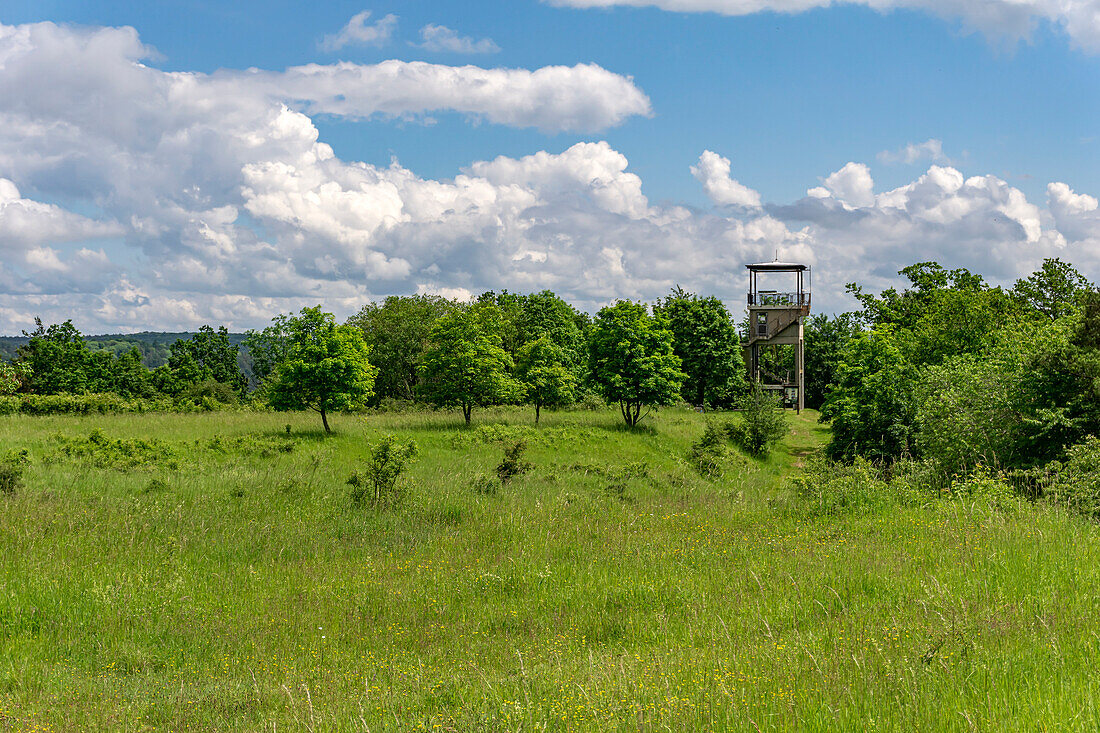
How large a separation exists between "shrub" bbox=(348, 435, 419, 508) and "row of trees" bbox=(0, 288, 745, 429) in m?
13.1

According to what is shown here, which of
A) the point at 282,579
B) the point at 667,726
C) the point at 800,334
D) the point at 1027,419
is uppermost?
the point at 800,334

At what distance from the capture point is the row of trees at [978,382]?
17000 mm

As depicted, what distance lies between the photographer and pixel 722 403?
62.8m

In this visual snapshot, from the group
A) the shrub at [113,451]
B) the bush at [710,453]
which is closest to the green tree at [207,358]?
the shrub at [113,451]

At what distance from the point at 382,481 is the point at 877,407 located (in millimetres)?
23984

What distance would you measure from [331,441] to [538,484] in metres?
14.9

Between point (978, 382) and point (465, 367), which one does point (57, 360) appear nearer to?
point (465, 367)

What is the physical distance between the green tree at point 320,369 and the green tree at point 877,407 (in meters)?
22.2

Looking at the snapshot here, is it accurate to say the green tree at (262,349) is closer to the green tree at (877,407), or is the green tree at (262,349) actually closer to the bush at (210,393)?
the bush at (210,393)

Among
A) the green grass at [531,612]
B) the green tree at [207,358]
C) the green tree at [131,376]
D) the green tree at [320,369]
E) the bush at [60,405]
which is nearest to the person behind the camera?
the green grass at [531,612]

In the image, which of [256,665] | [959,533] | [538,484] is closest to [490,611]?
[256,665]

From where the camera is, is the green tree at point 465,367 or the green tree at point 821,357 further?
the green tree at point 821,357

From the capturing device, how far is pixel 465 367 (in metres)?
37.5

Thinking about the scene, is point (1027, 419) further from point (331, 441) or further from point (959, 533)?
point (331, 441)
